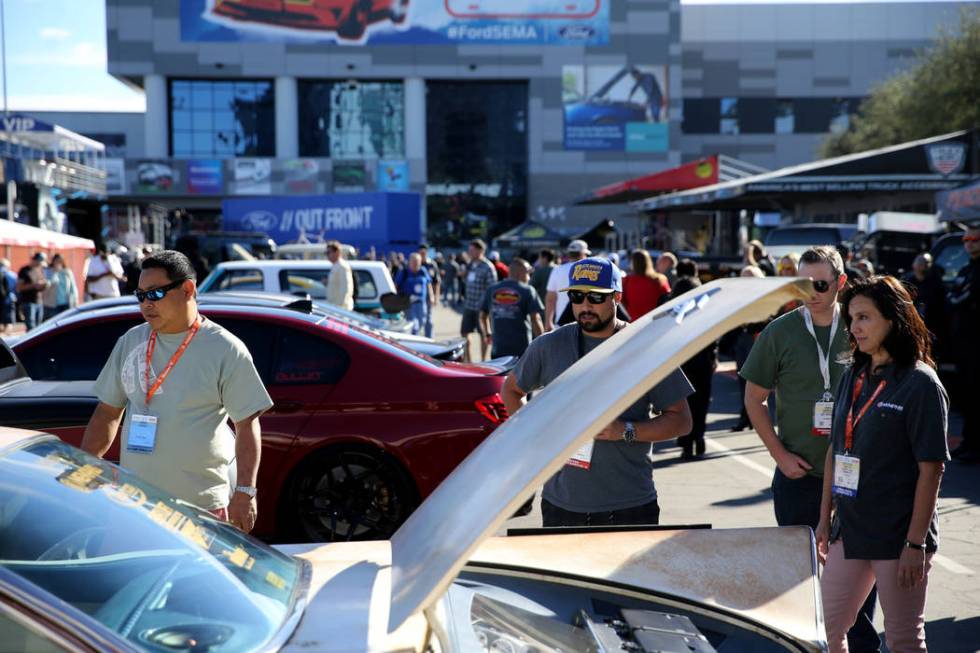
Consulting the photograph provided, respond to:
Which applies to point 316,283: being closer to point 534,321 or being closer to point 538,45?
point 534,321

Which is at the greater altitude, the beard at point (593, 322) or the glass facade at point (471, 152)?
the glass facade at point (471, 152)

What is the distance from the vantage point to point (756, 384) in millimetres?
4676

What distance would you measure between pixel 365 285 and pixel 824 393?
38.0ft

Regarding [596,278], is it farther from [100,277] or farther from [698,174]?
[698,174]

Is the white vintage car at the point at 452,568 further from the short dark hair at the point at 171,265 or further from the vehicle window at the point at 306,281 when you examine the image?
the vehicle window at the point at 306,281

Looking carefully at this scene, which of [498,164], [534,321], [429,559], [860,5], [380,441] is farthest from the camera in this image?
[860,5]

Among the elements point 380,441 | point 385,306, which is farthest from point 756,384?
point 385,306

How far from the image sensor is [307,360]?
264 inches

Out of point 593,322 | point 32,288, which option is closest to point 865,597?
point 593,322

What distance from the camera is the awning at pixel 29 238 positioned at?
1734 centimetres

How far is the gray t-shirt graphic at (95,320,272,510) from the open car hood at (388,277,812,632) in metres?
2.10

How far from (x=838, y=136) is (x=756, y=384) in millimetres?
60971

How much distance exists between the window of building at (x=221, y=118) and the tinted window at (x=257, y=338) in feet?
199

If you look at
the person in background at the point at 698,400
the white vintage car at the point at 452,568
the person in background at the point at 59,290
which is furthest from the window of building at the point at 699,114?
the white vintage car at the point at 452,568
